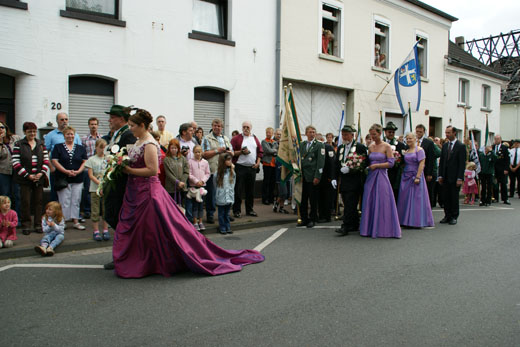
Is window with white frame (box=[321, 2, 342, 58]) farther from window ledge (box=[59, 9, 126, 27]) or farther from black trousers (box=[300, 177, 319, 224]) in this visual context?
black trousers (box=[300, 177, 319, 224])

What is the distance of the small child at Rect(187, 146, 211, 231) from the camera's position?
28.5ft

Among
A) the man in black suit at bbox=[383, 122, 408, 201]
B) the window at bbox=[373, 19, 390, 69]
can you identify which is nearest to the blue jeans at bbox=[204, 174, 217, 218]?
the man in black suit at bbox=[383, 122, 408, 201]

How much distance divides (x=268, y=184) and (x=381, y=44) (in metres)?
10.4

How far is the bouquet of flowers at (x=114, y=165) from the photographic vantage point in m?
5.79

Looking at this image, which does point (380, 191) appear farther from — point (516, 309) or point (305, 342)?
point (305, 342)

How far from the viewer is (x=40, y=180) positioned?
8.35 metres

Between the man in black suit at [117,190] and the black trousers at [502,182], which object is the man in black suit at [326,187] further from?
the black trousers at [502,182]

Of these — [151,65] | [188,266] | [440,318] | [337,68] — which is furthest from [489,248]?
[337,68]

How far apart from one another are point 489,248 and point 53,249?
7.19 meters

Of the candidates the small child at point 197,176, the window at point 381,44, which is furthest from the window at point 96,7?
the window at point 381,44

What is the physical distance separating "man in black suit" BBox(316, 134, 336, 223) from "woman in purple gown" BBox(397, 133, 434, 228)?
5.26 feet

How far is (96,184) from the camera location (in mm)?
→ 8242

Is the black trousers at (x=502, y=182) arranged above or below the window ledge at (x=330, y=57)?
below

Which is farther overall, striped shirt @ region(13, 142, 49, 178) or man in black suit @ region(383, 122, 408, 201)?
man in black suit @ region(383, 122, 408, 201)
